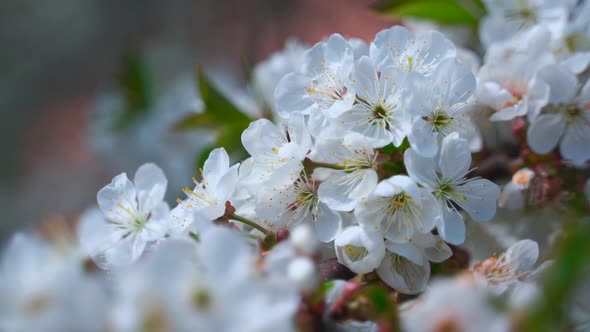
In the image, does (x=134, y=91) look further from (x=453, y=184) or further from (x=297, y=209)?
(x=453, y=184)

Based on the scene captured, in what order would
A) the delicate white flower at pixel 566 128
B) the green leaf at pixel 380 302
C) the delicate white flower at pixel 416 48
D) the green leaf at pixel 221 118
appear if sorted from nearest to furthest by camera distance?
the green leaf at pixel 380 302
the delicate white flower at pixel 416 48
the delicate white flower at pixel 566 128
the green leaf at pixel 221 118

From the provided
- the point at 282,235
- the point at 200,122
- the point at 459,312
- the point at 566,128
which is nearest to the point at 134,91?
the point at 200,122

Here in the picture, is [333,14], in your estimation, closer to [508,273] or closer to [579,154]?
[579,154]

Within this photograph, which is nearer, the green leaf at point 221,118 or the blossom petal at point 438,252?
the blossom petal at point 438,252

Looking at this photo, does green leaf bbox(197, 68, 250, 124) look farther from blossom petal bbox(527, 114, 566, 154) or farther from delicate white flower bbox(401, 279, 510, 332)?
delicate white flower bbox(401, 279, 510, 332)

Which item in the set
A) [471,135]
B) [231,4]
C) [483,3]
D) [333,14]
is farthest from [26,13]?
[471,135]

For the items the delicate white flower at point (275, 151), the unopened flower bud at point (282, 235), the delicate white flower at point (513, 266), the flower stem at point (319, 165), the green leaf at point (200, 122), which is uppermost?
the green leaf at point (200, 122)

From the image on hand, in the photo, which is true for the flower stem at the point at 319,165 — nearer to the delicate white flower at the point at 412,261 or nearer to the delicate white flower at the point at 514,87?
the delicate white flower at the point at 412,261

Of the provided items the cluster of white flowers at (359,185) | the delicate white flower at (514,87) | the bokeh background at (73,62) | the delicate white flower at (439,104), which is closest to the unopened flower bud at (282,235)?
the cluster of white flowers at (359,185)
